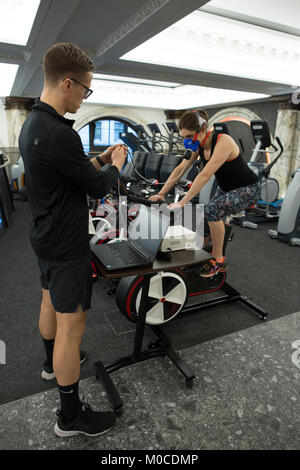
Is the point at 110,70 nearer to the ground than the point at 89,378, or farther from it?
farther from it

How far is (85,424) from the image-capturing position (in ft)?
4.47

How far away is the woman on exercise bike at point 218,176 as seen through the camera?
2158 mm

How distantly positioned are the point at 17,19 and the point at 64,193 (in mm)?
2864

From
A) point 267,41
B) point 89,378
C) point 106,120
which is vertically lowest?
point 89,378

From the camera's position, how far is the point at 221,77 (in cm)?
494

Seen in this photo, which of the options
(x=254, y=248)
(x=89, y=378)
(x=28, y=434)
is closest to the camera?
(x=28, y=434)

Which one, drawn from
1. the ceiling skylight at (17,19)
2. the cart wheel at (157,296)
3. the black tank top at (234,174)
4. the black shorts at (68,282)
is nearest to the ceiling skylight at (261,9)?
the ceiling skylight at (17,19)

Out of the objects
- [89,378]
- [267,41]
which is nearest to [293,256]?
[267,41]

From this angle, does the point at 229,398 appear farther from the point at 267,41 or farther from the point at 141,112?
the point at 141,112

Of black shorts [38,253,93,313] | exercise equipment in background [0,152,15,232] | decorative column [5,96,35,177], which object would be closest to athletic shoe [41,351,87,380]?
black shorts [38,253,93,313]

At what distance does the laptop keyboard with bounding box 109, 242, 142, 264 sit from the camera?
1.41 meters

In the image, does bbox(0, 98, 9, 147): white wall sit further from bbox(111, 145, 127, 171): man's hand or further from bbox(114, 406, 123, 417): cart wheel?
bbox(114, 406, 123, 417): cart wheel

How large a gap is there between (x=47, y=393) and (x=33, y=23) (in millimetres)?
3119

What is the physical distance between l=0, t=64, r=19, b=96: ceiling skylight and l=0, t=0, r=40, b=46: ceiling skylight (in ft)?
4.65
